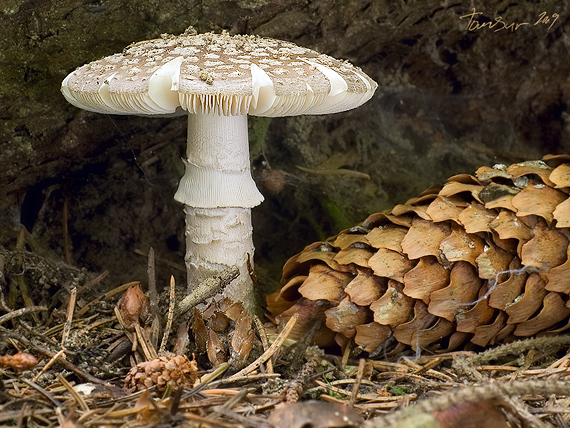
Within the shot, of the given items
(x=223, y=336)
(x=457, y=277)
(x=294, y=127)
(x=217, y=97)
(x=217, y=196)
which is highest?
(x=217, y=97)

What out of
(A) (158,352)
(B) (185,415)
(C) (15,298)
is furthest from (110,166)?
(B) (185,415)

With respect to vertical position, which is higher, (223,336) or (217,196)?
(217,196)

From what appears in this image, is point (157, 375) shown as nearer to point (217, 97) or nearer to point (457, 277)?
point (217, 97)

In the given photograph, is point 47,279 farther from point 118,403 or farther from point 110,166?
point 118,403
